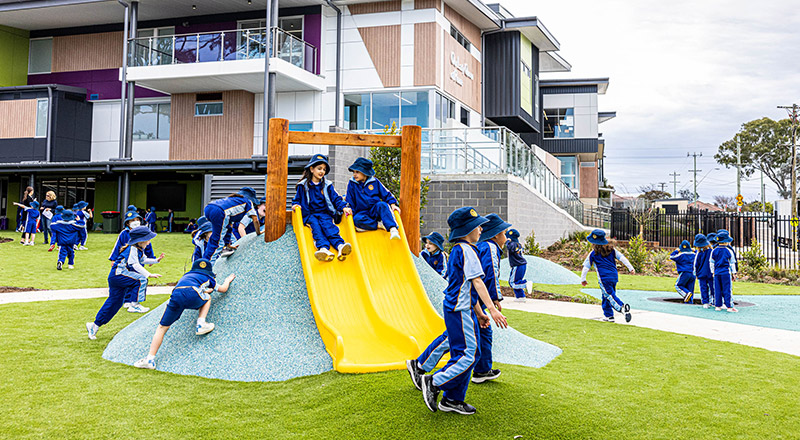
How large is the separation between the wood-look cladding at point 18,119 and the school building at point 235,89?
0.06 meters

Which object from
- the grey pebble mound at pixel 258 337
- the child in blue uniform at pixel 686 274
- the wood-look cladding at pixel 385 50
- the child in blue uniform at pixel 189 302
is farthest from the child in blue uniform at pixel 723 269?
the wood-look cladding at pixel 385 50

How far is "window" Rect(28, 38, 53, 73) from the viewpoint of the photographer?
30188 millimetres

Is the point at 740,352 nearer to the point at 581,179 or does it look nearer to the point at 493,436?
the point at 493,436

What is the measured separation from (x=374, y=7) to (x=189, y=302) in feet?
70.3

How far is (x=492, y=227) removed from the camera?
5281 millimetres

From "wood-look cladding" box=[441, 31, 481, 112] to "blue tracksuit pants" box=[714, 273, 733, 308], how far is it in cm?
1587

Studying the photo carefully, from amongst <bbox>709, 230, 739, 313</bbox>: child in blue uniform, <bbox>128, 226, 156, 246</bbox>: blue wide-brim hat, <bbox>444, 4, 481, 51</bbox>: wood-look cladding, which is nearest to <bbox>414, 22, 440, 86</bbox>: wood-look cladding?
<bbox>444, 4, 481, 51</bbox>: wood-look cladding

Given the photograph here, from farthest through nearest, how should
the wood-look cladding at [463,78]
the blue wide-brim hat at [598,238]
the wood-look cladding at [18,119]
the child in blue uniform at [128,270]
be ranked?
the wood-look cladding at [18,119] → the wood-look cladding at [463,78] → the blue wide-brim hat at [598,238] → the child in blue uniform at [128,270]

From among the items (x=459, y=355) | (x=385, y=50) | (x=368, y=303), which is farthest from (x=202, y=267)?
(x=385, y=50)

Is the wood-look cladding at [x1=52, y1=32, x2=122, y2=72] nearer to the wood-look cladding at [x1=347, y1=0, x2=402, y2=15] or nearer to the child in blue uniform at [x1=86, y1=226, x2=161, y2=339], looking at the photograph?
the wood-look cladding at [x1=347, y1=0, x2=402, y2=15]

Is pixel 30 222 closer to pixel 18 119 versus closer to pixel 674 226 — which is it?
pixel 18 119

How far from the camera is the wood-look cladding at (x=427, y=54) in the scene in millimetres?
23844

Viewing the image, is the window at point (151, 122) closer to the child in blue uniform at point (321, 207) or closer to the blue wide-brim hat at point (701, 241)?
the child in blue uniform at point (321, 207)

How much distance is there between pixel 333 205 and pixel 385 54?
59.8ft
